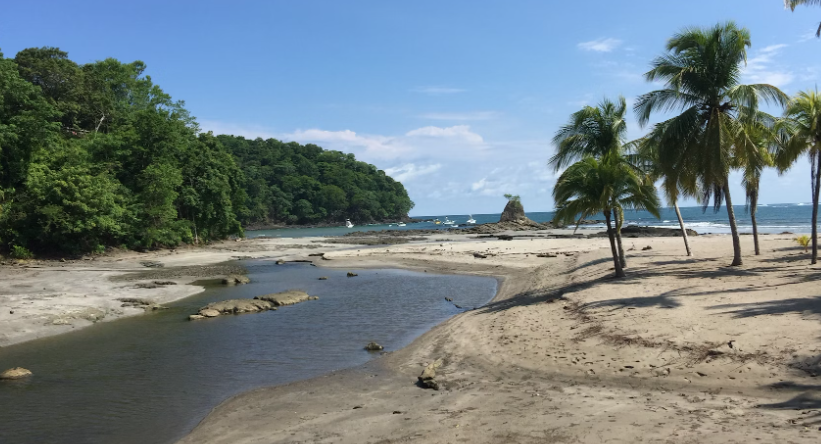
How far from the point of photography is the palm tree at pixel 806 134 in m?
17.4

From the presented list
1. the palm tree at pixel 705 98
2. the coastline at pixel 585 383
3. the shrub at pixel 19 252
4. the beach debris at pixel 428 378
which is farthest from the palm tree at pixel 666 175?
the shrub at pixel 19 252

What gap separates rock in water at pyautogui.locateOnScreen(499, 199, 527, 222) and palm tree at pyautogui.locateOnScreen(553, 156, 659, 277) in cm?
8613

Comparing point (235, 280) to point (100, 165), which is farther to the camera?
point (100, 165)

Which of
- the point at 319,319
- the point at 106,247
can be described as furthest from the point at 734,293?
the point at 106,247

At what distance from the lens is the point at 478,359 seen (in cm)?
1096

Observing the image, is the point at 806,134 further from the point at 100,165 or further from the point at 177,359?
the point at 100,165

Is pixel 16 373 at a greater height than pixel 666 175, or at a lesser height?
lesser

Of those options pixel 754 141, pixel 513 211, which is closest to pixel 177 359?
pixel 754 141

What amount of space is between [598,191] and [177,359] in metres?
14.4

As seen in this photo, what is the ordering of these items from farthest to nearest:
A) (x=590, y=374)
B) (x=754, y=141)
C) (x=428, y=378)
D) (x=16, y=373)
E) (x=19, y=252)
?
(x=19, y=252) < (x=754, y=141) < (x=16, y=373) < (x=428, y=378) < (x=590, y=374)

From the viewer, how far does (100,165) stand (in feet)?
133

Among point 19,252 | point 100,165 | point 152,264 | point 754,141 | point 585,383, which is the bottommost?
point 585,383

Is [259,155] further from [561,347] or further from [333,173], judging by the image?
[561,347]

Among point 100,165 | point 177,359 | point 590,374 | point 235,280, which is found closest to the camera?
point 590,374
